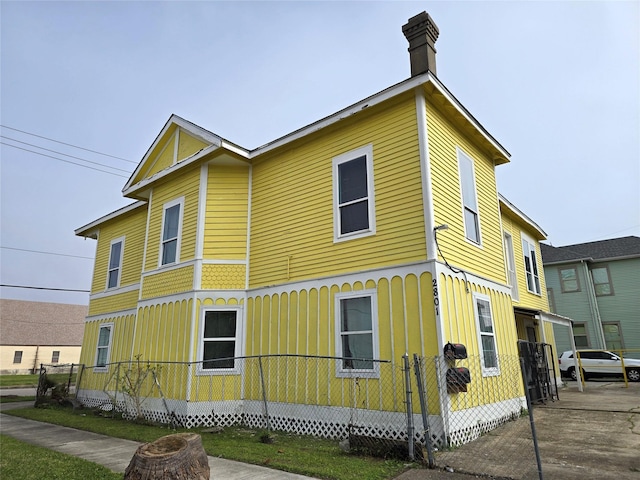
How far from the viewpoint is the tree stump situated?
4.21 m

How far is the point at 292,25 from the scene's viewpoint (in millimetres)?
12180

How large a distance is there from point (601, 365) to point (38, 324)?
55837 millimetres

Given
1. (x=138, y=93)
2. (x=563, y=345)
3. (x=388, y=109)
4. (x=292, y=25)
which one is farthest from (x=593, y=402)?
(x=138, y=93)

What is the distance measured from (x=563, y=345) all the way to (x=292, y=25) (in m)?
24.6

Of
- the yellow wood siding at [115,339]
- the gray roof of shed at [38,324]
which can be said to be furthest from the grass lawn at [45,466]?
the gray roof of shed at [38,324]

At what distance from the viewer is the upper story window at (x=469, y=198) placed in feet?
31.5

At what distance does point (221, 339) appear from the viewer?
1031 centimetres

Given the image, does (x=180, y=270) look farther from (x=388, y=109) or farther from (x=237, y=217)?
(x=388, y=109)

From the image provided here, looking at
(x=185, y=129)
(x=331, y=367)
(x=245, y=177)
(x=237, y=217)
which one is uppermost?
(x=185, y=129)

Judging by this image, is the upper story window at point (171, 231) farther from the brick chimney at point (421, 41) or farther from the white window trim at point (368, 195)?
the brick chimney at point (421, 41)

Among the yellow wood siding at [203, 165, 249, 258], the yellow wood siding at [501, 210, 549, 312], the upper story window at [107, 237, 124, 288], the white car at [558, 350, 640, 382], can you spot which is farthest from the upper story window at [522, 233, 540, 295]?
the upper story window at [107, 237, 124, 288]

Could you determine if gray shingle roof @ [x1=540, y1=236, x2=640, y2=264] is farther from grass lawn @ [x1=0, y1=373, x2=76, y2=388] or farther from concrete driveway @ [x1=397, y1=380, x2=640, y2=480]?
grass lawn @ [x1=0, y1=373, x2=76, y2=388]

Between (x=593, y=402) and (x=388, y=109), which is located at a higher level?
(x=388, y=109)

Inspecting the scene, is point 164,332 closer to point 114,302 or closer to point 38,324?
point 114,302
